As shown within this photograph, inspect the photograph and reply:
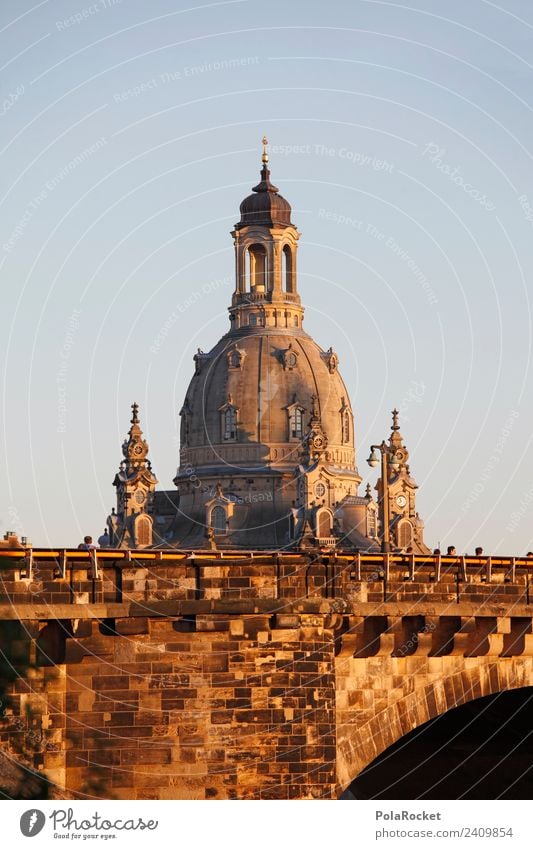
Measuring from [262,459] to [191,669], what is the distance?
14476 centimetres

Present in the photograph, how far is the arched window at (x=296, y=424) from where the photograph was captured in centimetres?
18438

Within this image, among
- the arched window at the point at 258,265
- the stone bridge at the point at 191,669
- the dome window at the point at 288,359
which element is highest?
the arched window at the point at 258,265

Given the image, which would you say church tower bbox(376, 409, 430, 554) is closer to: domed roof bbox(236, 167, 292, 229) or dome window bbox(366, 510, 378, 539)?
dome window bbox(366, 510, 378, 539)

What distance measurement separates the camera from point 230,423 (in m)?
184

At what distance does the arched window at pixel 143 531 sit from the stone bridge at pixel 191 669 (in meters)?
135

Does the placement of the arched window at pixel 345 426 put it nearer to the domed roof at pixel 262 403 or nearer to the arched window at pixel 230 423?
the domed roof at pixel 262 403

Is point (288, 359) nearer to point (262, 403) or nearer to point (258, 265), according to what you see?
point (262, 403)

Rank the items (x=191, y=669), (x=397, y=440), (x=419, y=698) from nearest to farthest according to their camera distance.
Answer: (x=191, y=669) → (x=419, y=698) → (x=397, y=440)

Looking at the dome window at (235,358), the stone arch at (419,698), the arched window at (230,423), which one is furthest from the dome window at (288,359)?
the stone arch at (419,698)

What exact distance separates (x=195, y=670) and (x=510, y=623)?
9.05 m

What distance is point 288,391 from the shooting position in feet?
606

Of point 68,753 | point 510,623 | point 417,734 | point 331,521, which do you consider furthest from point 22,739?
point 331,521

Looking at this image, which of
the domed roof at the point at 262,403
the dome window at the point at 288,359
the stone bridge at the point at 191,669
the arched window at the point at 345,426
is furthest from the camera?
the arched window at the point at 345,426

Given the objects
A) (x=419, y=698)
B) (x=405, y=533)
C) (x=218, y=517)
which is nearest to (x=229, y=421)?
(x=218, y=517)
